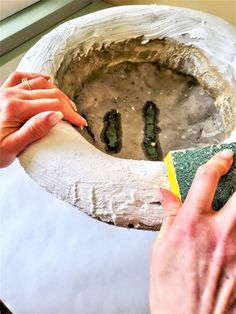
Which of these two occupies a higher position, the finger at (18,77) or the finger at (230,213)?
the finger at (18,77)

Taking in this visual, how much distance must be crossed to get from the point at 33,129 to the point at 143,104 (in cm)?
28

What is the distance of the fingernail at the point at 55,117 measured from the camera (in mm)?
682

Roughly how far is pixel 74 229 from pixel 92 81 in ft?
1.15

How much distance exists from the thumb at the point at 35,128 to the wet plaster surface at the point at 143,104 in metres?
0.13

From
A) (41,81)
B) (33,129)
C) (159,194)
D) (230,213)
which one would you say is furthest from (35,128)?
(230,213)

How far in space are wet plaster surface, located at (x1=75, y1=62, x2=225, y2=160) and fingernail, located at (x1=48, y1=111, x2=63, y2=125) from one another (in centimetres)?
12

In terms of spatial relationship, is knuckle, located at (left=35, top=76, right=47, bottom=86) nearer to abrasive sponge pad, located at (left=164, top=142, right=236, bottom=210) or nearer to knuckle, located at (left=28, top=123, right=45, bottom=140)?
knuckle, located at (left=28, top=123, right=45, bottom=140)

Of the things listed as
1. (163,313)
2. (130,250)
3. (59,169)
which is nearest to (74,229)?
(130,250)

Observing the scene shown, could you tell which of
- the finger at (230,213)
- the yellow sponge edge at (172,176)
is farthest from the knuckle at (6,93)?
the finger at (230,213)

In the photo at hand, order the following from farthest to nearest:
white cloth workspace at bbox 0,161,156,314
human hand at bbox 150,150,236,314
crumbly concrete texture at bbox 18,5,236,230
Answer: white cloth workspace at bbox 0,161,156,314
crumbly concrete texture at bbox 18,5,236,230
human hand at bbox 150,150,236,314

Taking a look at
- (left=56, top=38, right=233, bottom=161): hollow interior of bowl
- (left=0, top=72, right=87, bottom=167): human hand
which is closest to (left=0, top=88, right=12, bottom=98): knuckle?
(left=0, top=72, right=87, bottom=167): human hand

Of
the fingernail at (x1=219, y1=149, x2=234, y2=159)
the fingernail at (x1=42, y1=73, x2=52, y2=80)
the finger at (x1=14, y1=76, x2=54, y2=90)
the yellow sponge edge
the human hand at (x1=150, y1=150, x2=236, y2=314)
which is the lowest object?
the human hand at (x1=150, y1=150, x2=236, y2=314)

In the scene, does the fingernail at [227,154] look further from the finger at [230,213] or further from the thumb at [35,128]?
the thumb at [35,128]

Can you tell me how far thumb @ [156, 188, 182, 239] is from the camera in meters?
0.60
